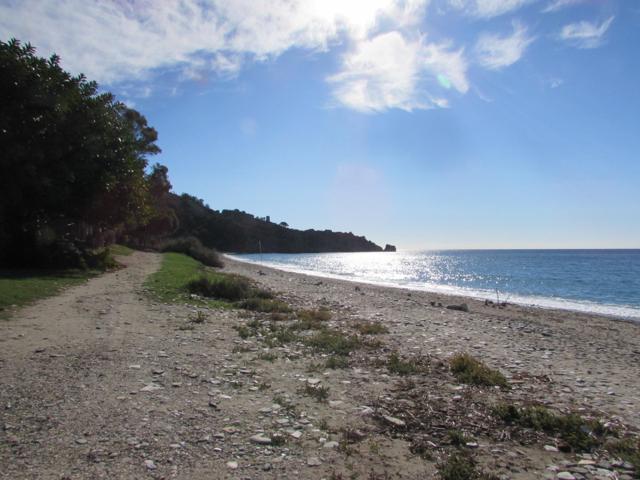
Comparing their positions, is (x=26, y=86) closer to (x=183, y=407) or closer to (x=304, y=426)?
(x=183, y=407)

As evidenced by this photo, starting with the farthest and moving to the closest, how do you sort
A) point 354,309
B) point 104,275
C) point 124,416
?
point 104,275, point 354,309, point 124,416

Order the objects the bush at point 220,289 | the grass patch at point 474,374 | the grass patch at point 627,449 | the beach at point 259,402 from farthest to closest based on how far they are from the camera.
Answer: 1. the bush at point 220,289
2. the grass patch at point 474,374
3. the grass patch at point 627,449
4. the beach at point 259,402

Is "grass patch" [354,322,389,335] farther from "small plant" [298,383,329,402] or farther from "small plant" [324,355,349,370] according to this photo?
"small plant" [298,383,329,402]

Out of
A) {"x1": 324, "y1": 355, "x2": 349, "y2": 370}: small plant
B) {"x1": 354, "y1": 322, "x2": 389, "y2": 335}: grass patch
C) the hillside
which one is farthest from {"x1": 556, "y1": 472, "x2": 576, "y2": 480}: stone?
the hillside

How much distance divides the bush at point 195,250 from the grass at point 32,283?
29.4m

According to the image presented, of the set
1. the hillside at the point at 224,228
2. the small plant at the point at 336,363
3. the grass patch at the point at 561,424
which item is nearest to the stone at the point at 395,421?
the grass patch at the point at 561,424

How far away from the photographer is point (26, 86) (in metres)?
20.6

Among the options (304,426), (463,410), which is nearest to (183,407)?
(304,426)

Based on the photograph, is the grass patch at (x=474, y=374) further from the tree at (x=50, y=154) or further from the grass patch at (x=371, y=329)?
the tree at (x=50, y=154)

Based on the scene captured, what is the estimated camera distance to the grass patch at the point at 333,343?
33.2ft

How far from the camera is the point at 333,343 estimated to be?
10.5m

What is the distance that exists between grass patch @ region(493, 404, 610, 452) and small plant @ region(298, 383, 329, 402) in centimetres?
260

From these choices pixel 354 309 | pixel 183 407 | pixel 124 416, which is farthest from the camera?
pixel 354 309

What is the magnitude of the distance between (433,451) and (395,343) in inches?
267
